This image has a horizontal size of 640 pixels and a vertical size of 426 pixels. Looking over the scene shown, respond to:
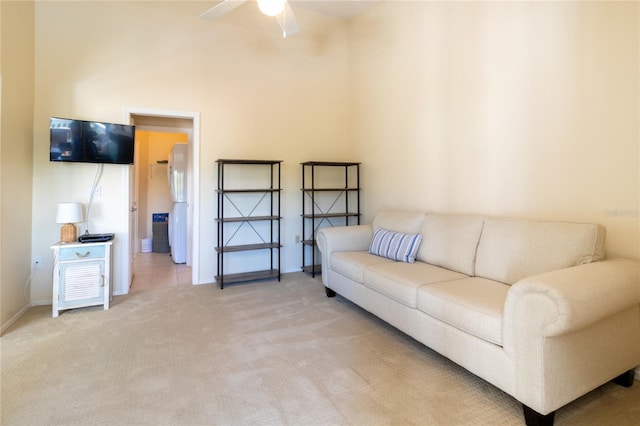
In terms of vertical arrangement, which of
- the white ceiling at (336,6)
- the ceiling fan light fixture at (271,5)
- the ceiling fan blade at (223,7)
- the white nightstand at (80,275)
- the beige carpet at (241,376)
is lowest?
the beige carpet at (241,376)

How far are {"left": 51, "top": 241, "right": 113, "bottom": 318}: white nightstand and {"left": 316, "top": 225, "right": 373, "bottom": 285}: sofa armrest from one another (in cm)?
214

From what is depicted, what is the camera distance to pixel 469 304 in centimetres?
191

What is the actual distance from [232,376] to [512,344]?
161cm

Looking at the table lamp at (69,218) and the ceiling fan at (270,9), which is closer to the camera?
the ceiling fan at (270,9)

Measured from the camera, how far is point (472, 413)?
66.9 inches

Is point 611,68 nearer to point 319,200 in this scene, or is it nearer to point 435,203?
point 435,203

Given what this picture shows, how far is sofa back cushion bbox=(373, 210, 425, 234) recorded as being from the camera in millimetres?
3258

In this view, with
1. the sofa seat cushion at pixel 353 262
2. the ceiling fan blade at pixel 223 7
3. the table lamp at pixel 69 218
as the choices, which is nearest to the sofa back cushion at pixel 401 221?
the sofa seat cushion at pixel 353 262

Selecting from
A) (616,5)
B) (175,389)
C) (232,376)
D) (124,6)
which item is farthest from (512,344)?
(124,6)

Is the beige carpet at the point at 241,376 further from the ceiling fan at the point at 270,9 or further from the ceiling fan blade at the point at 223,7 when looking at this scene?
the ceiling fan blade at the point at 223,7

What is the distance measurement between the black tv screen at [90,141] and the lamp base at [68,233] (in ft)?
2.14

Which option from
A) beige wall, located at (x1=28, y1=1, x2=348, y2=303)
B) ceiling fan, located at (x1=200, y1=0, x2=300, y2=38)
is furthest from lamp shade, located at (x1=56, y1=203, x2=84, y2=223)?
ceiling fan, located at (x1=200, y1=0, x2=300, y2=38)

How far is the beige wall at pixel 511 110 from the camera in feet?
6.81

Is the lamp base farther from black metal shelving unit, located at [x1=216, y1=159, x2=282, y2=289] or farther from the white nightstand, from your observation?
black metal shelving unit, located at [x1=216, y1=159, x2=282, y2=289]
